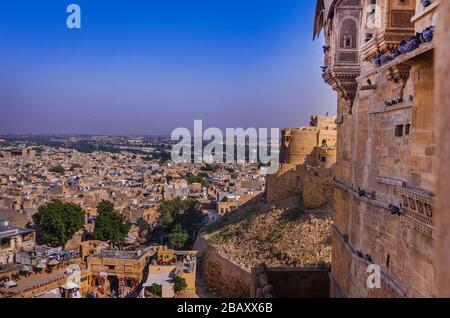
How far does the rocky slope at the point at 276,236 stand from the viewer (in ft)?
61.8

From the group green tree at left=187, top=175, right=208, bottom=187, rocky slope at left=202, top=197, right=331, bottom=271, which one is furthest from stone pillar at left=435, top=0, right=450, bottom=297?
green tree at left=187, top=175, right=208, bottom=187

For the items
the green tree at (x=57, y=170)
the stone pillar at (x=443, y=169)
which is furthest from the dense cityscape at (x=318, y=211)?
the green tree at (x=57, y=170)

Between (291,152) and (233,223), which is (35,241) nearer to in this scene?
(233,223)

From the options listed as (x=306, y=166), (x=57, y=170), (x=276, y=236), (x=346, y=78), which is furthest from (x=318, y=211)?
(x=57, y=170)

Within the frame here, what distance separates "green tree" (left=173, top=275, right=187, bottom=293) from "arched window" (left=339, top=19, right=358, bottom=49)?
13.9 m

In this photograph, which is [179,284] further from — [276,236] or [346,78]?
[346,78]

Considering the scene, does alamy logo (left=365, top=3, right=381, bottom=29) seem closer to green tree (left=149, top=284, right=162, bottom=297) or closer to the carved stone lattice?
the carved stone lattice

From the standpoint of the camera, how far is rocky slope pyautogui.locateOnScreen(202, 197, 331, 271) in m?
18.8

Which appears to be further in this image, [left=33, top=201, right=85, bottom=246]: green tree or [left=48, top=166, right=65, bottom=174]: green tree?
[left=48, top=166, right=65, bottom=174]: green tree

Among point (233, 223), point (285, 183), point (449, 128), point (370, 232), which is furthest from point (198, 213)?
point (449, 128)

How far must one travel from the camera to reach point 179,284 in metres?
19.2

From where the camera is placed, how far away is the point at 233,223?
25.6 m

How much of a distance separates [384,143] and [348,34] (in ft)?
9.41
